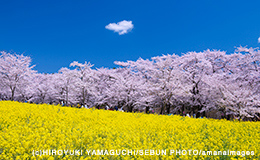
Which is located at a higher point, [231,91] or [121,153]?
[231,91]

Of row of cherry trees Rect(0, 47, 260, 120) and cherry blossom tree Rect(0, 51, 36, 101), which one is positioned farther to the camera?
cherry blossom tree Rect(0, 51, 36, 101)

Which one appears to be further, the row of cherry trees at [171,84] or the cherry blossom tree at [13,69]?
the cherry blossom tree at [13,69]

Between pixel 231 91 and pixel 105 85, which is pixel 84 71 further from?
pixel 231 91

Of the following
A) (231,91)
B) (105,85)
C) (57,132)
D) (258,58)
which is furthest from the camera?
(105,85)

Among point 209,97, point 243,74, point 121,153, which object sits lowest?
point 121,153

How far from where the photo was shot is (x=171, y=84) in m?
25.0

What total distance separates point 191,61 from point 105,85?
1604 cm

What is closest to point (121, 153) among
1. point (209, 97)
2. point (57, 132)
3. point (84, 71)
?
point (57, 132)

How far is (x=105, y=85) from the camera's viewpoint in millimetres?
38906

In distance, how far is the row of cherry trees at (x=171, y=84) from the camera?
81.1 ft

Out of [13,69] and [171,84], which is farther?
[13,69]

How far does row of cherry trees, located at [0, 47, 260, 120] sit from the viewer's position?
24.7 meters

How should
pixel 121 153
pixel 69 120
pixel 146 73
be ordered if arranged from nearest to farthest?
pixel 121 153
pixel 69 120
pixel 146 73

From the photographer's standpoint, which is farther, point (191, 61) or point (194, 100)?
point (191, 61)
